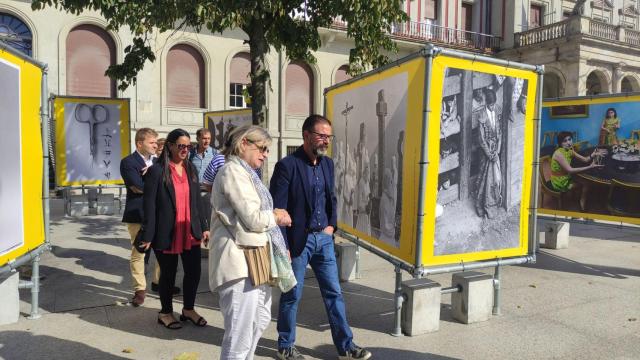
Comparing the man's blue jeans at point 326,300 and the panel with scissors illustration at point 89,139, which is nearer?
the man's blue jeans at point 326,300

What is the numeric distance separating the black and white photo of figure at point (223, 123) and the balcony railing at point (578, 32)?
1857cm

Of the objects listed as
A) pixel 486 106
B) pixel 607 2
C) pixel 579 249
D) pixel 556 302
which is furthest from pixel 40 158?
pixel 607 2

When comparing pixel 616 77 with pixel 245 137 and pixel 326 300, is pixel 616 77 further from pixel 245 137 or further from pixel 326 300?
pixel 245 137

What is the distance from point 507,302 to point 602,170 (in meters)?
3.55

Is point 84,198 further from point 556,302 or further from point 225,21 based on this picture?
point 556,302

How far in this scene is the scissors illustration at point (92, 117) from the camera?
40.3 ft

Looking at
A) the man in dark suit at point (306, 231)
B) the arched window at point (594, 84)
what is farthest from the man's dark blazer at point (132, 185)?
the arched window at point (594, 84)

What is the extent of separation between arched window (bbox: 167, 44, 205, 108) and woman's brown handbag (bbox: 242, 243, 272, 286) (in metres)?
18.0

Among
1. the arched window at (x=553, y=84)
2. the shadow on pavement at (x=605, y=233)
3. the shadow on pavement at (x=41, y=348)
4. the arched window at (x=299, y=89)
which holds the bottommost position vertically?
the shadow on pavement at (x=41, y=348)

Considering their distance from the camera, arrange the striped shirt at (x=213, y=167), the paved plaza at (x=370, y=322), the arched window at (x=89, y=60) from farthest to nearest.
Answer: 1. the arched window at (x=89, y=60)
2. the striped shirt at (x=213, y=167)
3. the paved plaza at (x=370, y=322)

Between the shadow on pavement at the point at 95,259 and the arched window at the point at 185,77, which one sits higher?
the arched window at the point at 185,77

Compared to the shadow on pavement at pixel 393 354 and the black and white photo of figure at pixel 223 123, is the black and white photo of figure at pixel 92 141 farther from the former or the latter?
the shadow on pavement at pixel 393 354

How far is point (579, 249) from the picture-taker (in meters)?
8.45

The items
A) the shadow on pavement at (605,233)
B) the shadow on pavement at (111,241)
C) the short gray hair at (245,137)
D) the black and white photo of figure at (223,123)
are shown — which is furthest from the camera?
the black and white photo of figure at (223,123)
